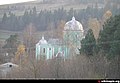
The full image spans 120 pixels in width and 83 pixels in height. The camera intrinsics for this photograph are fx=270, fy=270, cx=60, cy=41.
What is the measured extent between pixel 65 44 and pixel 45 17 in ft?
1.21

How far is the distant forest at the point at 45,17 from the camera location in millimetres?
2875

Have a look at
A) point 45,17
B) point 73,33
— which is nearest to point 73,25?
point 73,33

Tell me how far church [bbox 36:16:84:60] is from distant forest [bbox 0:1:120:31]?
0.10m

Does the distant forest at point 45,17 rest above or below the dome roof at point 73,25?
above

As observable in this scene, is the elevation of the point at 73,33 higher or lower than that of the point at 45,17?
lower

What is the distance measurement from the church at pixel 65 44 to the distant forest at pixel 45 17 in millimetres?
99

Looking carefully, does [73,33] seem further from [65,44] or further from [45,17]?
[45,17]

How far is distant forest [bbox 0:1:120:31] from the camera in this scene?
2.88 metres

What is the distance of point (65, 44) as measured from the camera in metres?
2.82

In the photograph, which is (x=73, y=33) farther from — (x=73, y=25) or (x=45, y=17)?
(x=45, y=17)

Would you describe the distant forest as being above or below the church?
above

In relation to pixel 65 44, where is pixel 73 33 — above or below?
above

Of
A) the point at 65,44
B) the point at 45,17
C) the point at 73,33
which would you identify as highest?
the point at 45,17

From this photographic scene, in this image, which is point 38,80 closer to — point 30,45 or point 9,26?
point 30,45
